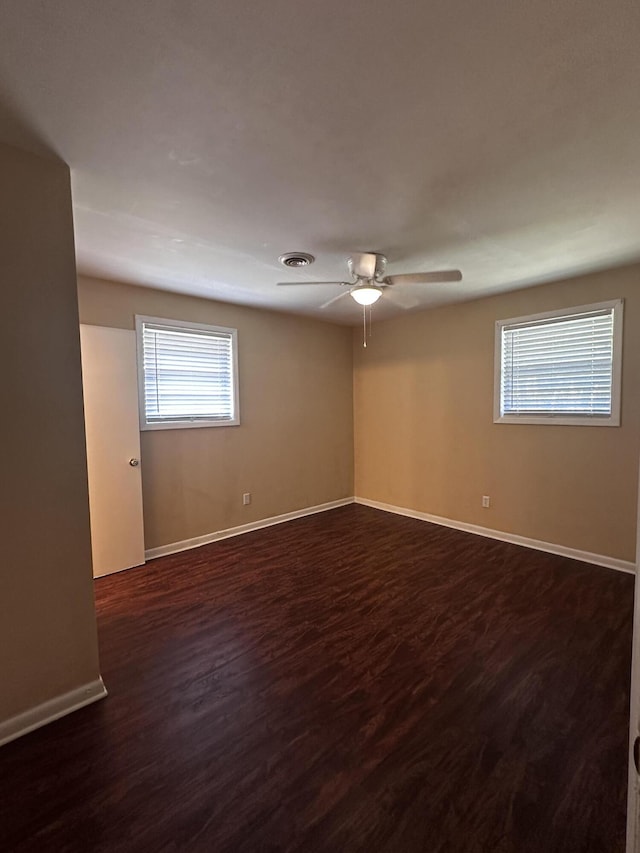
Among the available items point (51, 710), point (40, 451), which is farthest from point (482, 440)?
point (51, 710)

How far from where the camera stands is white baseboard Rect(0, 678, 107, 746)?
1683 mm

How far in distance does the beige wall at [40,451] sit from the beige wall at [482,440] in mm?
3678

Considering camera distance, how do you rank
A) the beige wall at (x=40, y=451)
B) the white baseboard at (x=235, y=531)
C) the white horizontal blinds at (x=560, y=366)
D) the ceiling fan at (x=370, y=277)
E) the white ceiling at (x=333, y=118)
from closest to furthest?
the white ceiling at (x=333, y=118)
the beige wall at (x=40, y=451)
the ceiling fan at (x=370, y=277)
the white horizontal blinds at (x=560, y=366)
the white baseboard at (x=235, y=531)

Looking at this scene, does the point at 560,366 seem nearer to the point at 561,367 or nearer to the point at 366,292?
the point at 561,367

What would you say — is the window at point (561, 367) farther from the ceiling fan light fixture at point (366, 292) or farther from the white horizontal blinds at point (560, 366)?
the ceiling fan light fixture at point (366, 292)

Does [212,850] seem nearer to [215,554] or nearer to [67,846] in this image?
[67,846]

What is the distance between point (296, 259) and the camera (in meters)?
2.86

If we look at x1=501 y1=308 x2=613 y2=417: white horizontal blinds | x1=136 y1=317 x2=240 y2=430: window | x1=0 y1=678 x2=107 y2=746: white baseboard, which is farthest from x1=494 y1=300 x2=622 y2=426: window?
x1=0 y1=678 x2=107 y2=746: white baseboard

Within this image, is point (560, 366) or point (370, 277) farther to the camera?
point (560, 366)

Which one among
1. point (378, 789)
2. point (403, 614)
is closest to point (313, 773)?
point (378, 789)

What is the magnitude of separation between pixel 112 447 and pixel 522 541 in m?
4.00

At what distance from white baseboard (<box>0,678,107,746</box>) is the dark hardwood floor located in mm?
44

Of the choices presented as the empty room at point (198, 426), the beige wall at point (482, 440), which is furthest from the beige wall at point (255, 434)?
the beige wall at point (482, 440)

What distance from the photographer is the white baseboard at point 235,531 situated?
3.74 meters
